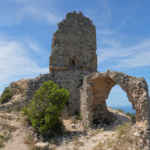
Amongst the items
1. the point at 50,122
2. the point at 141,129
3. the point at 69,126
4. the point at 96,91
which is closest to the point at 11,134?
the point at 50,122

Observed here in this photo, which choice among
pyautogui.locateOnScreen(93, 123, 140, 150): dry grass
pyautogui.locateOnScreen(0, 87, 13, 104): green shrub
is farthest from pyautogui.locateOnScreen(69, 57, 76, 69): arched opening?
pyautogui.locateOnScreen(93, 123, 140, 150): dry grass

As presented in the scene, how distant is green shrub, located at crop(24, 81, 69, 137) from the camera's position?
956cm

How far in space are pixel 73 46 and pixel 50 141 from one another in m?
9.89

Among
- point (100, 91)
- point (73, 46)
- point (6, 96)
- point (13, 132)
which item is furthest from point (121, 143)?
point (6, 96)

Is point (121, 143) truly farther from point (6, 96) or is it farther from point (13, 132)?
point (6, 96)

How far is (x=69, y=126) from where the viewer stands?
11562 millimetres

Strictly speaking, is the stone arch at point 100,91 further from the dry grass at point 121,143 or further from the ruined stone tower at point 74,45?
the ruined stone tower at point 74,45

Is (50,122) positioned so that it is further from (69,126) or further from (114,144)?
(114,144)

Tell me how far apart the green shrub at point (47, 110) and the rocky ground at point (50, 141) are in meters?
0.55

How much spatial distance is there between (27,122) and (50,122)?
70.3 inches

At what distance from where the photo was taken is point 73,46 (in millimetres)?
16594

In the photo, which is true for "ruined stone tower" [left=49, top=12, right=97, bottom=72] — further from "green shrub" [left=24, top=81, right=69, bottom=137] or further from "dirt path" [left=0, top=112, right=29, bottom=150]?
"dirt path" [left=0, top=112, right=29, bottom=150]

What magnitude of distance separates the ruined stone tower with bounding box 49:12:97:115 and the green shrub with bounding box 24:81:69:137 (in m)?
5.07

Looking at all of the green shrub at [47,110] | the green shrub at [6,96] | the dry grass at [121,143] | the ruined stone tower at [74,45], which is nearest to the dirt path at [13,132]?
the green shrub at [47,110]
